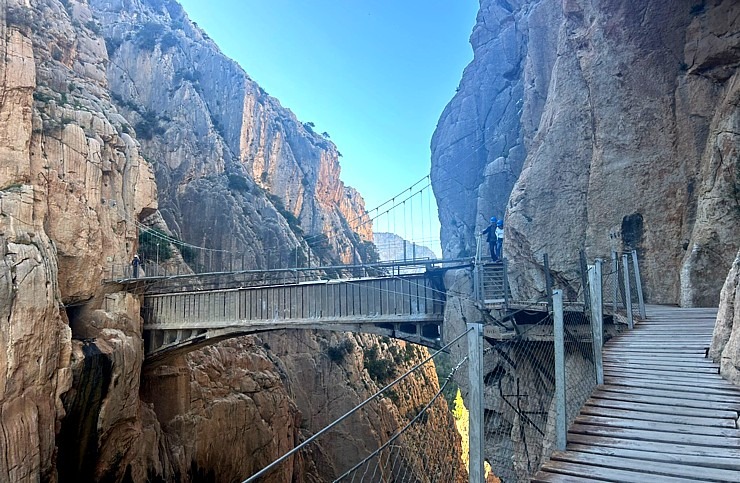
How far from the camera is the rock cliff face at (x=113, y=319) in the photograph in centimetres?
A: 939

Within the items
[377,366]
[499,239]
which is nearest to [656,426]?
[499,239]

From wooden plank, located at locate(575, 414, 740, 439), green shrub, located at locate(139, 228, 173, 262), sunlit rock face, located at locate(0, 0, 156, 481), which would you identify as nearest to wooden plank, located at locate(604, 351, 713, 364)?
wooden plank, located at locate(575, 414, 740, 439)

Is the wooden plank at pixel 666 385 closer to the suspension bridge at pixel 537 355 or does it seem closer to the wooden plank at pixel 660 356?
the suspension bridge at pixel 537 355

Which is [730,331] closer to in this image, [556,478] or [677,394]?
[677,394]

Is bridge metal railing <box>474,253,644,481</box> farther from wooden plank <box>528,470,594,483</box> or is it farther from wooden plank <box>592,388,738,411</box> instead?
wooden plank <box>528,470,594,483</box>

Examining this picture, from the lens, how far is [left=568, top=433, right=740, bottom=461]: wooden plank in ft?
8.80

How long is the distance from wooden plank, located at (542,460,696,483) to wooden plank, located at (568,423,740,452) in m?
0.51

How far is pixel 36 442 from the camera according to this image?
9039 millimetres

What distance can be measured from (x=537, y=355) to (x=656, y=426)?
19.6ft

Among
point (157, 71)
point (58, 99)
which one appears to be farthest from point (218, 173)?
point (58, 99)

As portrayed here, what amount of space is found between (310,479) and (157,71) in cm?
2959

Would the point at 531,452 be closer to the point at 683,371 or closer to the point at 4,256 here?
the point at 683,371

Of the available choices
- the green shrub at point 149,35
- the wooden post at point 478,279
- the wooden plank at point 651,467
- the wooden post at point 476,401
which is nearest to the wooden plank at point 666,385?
the wooden plank at point 651,467

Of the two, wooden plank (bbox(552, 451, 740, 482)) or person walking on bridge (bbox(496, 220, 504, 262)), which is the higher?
person walking on bridge (bbox(496, 220, 504, 262))
